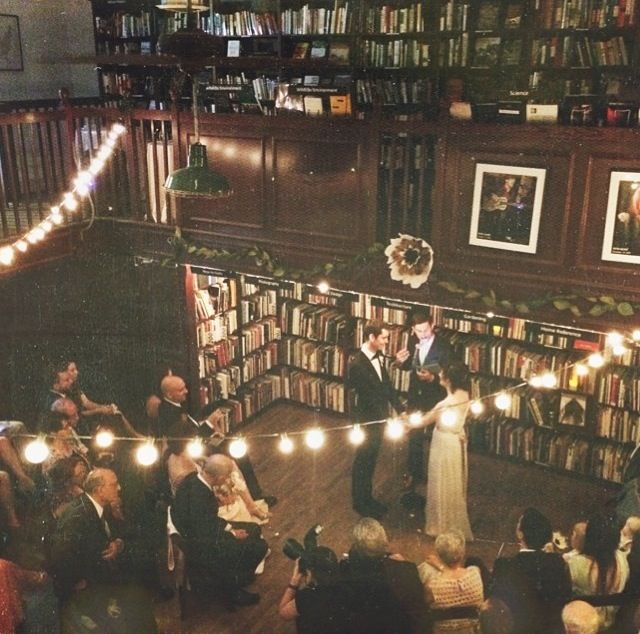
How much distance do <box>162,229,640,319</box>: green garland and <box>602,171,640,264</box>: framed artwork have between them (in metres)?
0.34

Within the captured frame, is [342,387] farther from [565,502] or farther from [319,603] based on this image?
[319,603]

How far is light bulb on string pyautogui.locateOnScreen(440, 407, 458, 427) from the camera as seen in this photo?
5910mm

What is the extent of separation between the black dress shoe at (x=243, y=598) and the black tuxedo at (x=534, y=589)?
1843mm

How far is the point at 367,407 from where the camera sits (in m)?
6.50

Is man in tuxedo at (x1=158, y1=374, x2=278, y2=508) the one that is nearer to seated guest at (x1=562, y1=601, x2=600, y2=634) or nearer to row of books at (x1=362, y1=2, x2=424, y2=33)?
seated guest at (x1=562, y1=601, x2=600, y2=634)

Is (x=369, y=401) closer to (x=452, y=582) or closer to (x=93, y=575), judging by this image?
(x=452, y=582)

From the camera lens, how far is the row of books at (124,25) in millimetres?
10328

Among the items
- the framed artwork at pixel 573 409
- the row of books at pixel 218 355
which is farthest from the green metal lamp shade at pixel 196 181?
the framed artwork at pixel 573 409

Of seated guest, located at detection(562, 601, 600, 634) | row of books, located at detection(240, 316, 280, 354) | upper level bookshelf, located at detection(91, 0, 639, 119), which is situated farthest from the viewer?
row of books, located at detection(240, 316, 280, 354)

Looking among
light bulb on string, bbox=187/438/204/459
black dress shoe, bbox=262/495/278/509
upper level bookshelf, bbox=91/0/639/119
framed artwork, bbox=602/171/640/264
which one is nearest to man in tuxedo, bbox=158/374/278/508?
black dress shoe, bbox=262/495/278/509

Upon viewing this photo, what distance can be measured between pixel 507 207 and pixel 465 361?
1.92 meters

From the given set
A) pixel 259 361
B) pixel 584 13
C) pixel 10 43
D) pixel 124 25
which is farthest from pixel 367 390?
pixel 10 43

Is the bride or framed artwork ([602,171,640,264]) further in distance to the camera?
the bride

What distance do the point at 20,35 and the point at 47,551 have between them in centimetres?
818
